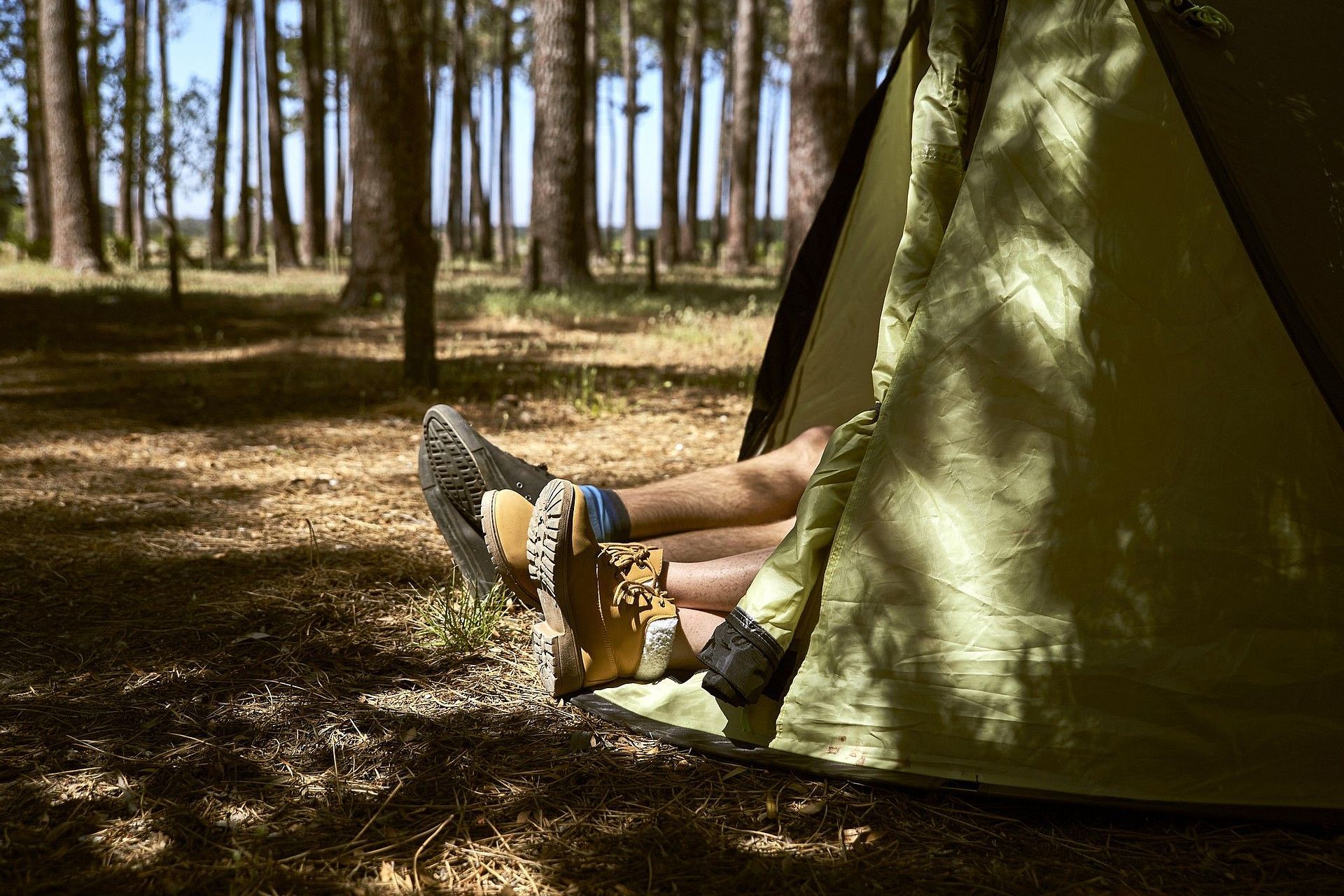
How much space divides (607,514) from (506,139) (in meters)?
25.1

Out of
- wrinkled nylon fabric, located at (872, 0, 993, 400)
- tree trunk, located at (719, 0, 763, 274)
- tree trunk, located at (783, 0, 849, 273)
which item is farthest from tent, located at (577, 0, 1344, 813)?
tree trunk, located at (719, 0, 763, 274)

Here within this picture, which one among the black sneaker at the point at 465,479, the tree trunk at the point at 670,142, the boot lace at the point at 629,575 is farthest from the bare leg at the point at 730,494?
the tree trunk at the point at 670,142

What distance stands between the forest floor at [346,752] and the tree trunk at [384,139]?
4182 mm

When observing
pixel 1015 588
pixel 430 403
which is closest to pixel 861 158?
pixel 1015 588

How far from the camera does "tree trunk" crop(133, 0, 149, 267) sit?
18000mm

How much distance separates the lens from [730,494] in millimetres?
2863

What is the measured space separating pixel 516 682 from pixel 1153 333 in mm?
1696

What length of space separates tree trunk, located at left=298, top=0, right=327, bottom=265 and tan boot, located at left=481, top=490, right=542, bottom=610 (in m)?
18.7

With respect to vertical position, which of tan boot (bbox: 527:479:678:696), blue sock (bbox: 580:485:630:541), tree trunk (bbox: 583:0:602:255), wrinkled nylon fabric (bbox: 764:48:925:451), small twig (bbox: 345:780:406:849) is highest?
tree trunk (bbox: 583:0:602:255)

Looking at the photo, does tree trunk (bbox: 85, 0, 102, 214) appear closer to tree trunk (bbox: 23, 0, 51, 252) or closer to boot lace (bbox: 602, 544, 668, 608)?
tree trunk (bbox: 23, 0, 51, 252)

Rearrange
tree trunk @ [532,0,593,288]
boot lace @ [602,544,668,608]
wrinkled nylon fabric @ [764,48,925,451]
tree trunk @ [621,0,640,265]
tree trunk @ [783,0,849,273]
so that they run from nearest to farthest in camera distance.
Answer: boot lace @ [602,544,668,608]
wrinkled nylon fabric @ [764,48,925,451]
tree trunk @ [783,0,849,273]
tree trunk @ [532,0,593,288]
tree trunk @ [621,0,640,265]

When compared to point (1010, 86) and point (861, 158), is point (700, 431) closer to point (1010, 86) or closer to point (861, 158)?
point (861, 158)

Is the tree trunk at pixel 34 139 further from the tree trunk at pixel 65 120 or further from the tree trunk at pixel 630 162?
the tree trunk at pixel 630 162

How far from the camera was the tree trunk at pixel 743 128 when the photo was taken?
14.7 m
